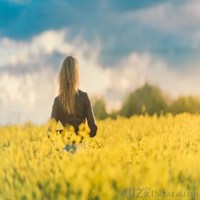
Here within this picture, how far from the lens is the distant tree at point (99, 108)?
71.8 feet

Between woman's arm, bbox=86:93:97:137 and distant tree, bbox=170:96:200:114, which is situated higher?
distant tree, bbox=170:96:200:114

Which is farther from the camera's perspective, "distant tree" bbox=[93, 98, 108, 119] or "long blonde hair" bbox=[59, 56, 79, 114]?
"distant tree" bbox=[93, 98, 108, 119]

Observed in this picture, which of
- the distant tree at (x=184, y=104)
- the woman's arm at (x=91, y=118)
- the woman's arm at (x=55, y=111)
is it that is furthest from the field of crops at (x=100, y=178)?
the distant tree at (x=184, y=104)

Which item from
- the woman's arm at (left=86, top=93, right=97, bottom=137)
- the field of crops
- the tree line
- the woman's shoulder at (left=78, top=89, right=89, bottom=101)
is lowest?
the field of crops

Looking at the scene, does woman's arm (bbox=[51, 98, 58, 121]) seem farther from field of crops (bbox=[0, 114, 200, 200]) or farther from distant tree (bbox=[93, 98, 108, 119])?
distant tree (bbox=[93, 98, 108, 119])

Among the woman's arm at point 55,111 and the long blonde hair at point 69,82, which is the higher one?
the long blonde hair at point 69,82

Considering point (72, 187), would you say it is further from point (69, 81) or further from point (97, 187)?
point (69, 81)

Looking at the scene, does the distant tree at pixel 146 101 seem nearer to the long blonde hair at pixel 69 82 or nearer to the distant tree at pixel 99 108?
the distant tree at pixel 99 108

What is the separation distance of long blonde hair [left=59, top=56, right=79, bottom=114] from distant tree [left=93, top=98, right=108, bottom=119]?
44.5 feet

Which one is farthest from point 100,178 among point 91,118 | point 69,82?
point 69,82

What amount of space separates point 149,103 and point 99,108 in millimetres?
1759

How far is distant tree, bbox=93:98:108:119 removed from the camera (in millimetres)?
21891

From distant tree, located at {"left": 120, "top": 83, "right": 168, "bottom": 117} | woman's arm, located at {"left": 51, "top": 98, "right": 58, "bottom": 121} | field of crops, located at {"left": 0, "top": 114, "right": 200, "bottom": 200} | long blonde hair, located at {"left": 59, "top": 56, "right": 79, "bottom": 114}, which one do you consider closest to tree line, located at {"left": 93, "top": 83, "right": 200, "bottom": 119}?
distant tree, located at {"left": 120, "top": 83, "right": 168, "bottom": 117}

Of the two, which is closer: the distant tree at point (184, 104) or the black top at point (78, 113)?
the black top at point (78, 113)
